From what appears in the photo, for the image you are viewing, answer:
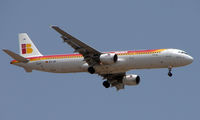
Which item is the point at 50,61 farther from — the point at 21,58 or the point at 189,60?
the point at 189,60

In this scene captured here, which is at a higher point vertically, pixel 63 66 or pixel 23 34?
pixel 23 34

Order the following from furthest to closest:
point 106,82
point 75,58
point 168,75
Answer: point 106,82 → point 75,58 → point 168,75

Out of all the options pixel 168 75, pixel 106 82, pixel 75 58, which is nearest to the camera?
pixel 168 75

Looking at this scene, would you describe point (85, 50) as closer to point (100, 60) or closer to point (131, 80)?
point (100, 60)

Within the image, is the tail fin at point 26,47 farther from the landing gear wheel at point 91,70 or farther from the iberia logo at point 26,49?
the landing gear wheel at point 91,70

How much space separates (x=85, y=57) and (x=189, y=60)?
1475cm

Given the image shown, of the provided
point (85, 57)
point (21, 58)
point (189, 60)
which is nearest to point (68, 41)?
point (85, 57)

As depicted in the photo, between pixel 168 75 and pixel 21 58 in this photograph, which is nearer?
pixel 168 75

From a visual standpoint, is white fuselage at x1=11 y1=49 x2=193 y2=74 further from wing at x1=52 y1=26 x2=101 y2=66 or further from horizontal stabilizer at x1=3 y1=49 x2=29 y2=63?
horizontal stabilizer at x1=3 y1=49 x2=29 y2=63

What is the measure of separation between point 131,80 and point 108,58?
953 cm

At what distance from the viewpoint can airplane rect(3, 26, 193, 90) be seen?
66125 millimetres

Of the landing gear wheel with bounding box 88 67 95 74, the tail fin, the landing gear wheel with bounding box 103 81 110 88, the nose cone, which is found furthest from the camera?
the landing gear wheel with bounding box 103 81 110 88

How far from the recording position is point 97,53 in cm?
6819

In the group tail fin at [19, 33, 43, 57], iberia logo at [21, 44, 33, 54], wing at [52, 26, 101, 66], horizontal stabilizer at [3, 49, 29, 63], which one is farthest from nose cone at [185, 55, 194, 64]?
iberia logo at [21, 44, 33, 54]
